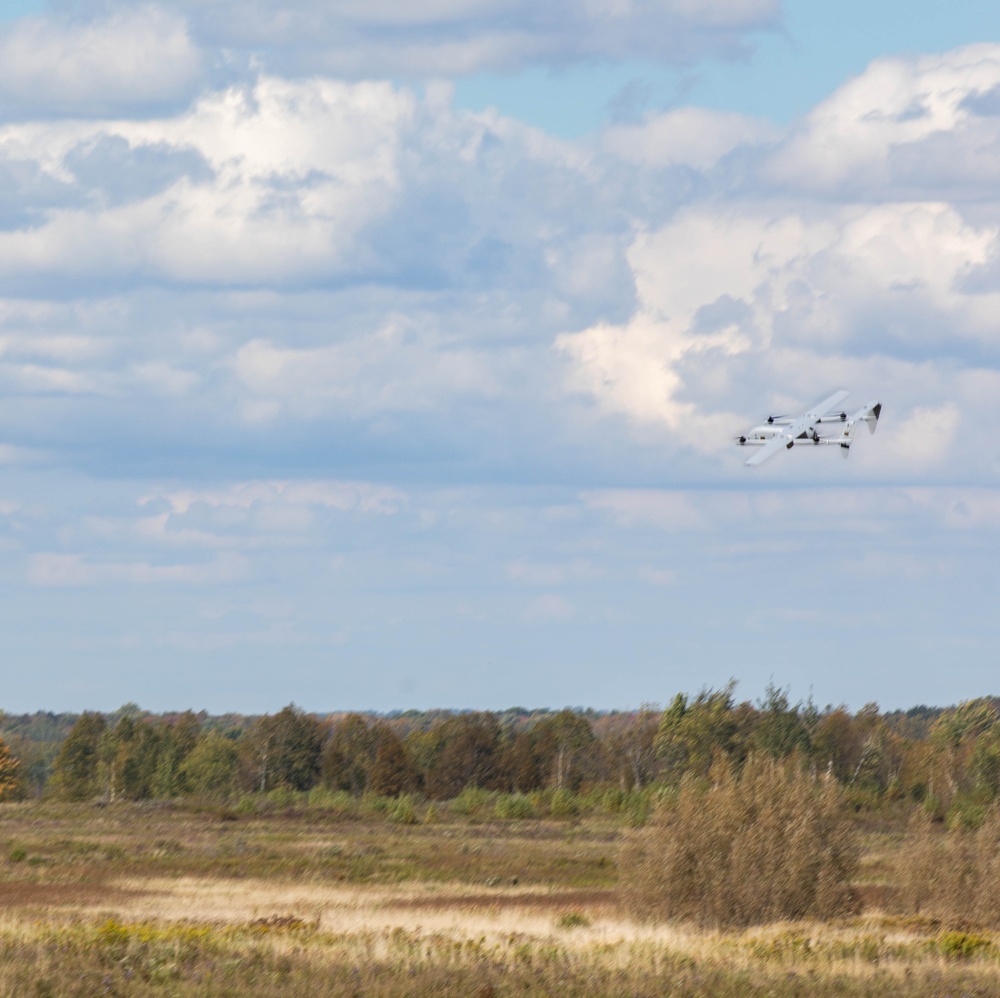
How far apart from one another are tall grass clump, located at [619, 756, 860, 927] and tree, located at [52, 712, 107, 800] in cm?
9206

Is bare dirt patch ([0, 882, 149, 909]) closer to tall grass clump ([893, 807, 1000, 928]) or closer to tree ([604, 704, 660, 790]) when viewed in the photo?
tall grass clump ([893, 807, 1000, 928])

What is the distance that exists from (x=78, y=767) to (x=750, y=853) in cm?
9661

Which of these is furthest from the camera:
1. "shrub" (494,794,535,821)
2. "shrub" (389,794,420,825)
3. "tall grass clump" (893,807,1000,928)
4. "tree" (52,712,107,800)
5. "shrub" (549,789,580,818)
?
"tree" (52,712,107,800)

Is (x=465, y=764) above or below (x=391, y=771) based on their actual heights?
above

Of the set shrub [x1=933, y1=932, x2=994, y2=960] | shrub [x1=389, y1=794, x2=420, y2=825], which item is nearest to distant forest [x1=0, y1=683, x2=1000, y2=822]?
shrub [x1=389, y1=794, x2=420, y2=825]

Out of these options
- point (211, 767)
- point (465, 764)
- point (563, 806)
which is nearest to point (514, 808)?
point (563, 806)

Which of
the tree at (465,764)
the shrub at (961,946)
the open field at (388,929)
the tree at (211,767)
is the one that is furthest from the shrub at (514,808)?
the shrub at (961,946)

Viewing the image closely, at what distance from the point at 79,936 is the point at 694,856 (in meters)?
15.4

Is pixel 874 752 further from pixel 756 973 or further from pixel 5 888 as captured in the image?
pixel 756 973

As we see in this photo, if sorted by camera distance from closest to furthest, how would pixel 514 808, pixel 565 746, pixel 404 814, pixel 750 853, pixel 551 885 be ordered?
pixel 750 853
pixel 551 885
pixel 404 814
pixel 514 808
pixel 565 746

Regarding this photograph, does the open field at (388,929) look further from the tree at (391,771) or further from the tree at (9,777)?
the tree at (9,777)

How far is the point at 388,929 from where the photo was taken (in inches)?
1088

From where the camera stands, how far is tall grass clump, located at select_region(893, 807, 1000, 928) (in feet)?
112

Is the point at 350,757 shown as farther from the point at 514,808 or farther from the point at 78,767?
the point at 514,808
